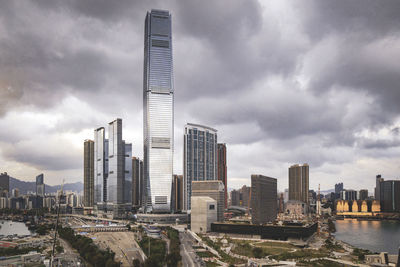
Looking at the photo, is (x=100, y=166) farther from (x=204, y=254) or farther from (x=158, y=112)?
(x=204, y=254)

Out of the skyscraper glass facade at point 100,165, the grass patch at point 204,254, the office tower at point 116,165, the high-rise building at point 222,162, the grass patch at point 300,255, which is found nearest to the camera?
the grass patch at point 300,255

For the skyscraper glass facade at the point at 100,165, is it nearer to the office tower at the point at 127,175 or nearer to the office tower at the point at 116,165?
the office tower at the point at 116,165

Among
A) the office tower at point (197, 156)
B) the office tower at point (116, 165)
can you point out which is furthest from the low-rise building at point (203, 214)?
the office tower at point (116, 165)

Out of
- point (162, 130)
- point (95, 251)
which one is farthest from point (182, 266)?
point (162, 130)

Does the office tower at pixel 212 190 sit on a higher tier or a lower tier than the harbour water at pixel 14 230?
higher

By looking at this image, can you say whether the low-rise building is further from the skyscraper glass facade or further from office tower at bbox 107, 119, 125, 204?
the skyscraper glass facade

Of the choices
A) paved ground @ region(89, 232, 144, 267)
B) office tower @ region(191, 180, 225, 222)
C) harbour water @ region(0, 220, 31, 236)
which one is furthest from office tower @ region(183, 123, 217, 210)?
harbour water @ region(0, 220, 31, 236)

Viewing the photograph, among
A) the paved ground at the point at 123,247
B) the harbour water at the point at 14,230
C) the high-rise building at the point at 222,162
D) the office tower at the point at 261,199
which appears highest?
the high-rise building at the point at 222,162

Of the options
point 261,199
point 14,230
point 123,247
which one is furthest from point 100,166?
point 123,247
